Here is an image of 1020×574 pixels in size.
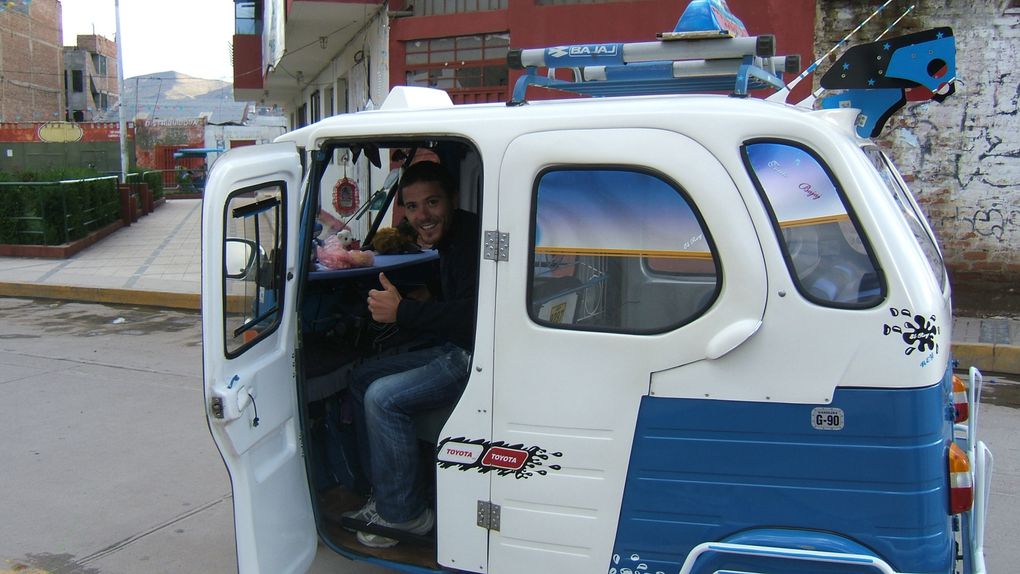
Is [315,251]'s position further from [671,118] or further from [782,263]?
[782,263]

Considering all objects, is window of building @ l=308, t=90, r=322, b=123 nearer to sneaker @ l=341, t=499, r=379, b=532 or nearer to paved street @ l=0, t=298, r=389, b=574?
paved street @ l=0, t=298, r=389, b=574

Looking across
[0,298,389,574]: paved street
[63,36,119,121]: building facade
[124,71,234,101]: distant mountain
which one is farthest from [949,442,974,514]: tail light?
[124,71,234,101]: distant mountain

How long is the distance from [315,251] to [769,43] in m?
2.07

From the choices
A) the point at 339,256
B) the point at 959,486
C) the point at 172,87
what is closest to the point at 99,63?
the point at 172,87

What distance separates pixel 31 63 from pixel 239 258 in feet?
200

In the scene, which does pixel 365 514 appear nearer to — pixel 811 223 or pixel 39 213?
pixel 811 223

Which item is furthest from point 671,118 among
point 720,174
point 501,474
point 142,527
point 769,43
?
point 142,527

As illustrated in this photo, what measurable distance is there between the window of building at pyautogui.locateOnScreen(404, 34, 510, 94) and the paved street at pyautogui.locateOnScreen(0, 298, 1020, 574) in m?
5.68

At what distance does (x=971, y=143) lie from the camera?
31.9ft

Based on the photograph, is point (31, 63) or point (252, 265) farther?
point (31, 63)

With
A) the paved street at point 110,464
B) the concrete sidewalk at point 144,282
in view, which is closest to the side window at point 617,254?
the paved street at point 110,464

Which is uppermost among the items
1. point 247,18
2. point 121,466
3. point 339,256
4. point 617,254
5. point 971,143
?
point 247,18

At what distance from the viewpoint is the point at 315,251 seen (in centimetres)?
379

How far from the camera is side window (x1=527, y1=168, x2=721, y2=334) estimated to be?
104 inches
